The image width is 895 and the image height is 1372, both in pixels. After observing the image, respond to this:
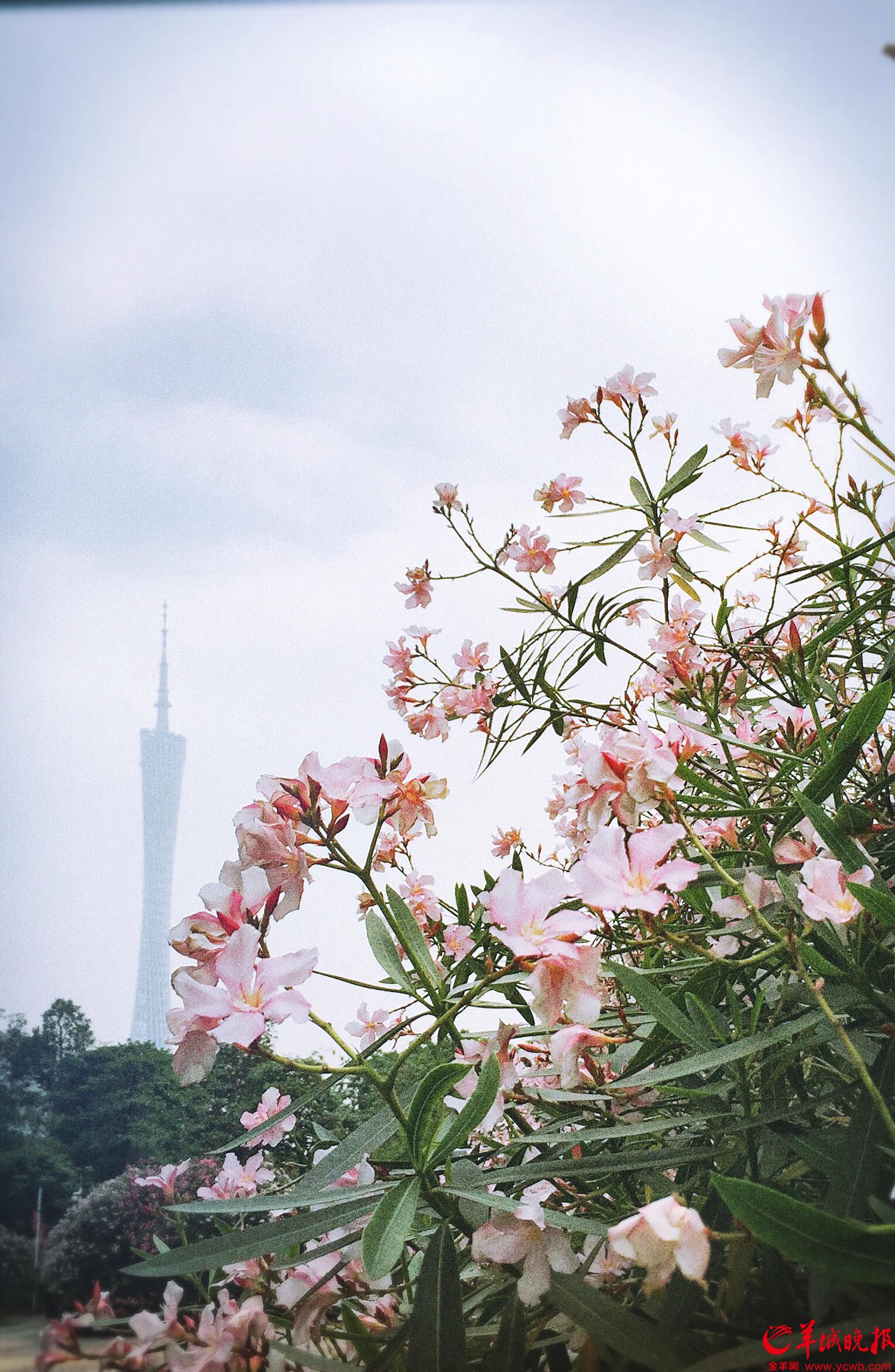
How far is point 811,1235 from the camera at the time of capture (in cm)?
30

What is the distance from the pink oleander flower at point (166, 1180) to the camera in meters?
0.69

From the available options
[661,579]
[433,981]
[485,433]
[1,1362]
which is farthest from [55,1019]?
[485,433]

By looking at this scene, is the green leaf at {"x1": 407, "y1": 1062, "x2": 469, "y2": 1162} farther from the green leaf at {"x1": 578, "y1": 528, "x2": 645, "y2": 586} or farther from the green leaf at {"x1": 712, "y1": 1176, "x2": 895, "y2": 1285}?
the green leaf at {"x1": 578, "y1": 528, "x2": 645, "y2": 586}

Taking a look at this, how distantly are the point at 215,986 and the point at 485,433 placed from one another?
4.06ft

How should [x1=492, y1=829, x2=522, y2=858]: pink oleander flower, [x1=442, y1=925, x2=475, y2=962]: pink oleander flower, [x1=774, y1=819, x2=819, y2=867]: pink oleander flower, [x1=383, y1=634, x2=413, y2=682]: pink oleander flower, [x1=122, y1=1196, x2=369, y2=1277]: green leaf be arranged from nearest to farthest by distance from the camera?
[x1=122, y1=1196, x2=369, y2=1277]: green leaf → [x1=774, y1=819, x2=819, y2=867]: pink oleander flower → [x1=442, y1=925, x2=475, y2=962]: pink oleander flower → [x1=383, y1=634, x2=413, y2=682]: pink oleander flower → [x1=492, y1=829, x2=522, y2=858]: pink oleander flower

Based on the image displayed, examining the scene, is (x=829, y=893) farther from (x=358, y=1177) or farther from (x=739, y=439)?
(x=739, y=439)

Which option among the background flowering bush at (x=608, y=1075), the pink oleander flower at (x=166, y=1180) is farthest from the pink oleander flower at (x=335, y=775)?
the pink oleander flower at (x=166, y=1180)

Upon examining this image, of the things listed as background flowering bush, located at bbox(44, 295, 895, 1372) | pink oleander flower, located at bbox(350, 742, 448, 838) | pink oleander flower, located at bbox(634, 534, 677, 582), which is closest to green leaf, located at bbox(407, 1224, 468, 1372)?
background flowering bush, located at bbox(44, 295, 895, 1372)

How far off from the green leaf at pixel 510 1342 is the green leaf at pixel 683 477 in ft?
2.27

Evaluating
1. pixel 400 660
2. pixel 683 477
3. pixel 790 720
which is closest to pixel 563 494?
pixel 683 477

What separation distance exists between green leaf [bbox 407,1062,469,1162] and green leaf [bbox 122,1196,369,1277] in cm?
6

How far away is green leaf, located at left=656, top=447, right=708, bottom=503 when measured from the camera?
863 millimetres

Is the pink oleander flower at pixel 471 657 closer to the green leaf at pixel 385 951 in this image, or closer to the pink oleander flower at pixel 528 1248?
the green leaf at pixel 385 951

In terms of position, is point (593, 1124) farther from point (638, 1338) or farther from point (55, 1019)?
point (55, 1019)
